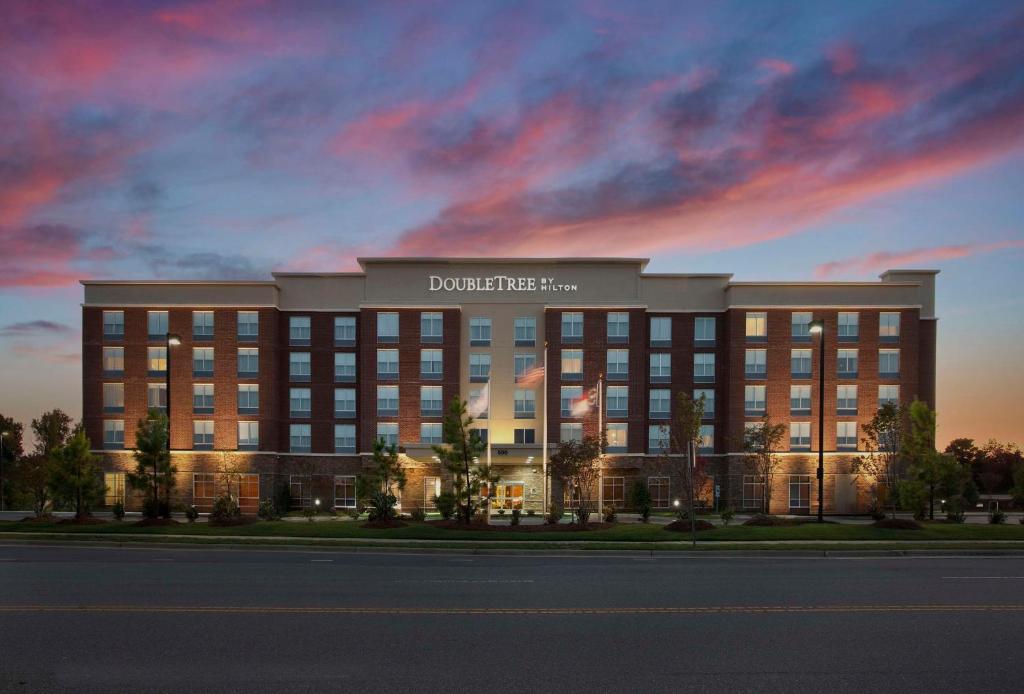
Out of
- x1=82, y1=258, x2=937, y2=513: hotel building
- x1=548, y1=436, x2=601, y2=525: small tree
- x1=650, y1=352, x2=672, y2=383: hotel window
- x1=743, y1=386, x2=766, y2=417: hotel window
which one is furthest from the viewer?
x1=650, y1=352, x2=672, y2=383: hotel window

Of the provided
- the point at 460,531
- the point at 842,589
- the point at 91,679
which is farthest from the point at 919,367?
the point at 91,679

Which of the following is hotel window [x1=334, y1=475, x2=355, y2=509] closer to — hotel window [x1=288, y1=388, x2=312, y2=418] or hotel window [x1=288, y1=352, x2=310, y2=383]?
hotel window [x1=288, y1=388, x2=312, y2=418]

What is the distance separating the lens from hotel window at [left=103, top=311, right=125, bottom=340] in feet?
173

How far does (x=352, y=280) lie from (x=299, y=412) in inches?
392

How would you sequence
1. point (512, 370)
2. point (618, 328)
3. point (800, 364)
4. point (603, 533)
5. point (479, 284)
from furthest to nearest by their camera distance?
1. point (479, 284)
2. point (512, 370)
3. point (618, 328)
4. point (800, 364)
5. point (603, 533)

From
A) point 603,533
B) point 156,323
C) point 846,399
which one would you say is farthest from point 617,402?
point 156,323

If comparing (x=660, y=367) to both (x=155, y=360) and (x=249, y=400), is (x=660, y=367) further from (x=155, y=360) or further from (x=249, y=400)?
(x=155, y=360)

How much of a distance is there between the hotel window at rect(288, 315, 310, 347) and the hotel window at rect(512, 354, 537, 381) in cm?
1471

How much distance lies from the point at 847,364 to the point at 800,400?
4.05 meters

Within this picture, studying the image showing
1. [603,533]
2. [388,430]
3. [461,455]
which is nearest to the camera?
[603,533]

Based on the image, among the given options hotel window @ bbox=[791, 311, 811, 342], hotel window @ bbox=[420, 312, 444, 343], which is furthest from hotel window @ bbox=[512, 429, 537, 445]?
hotel window @ bbox=[791, 311, 811, 342]

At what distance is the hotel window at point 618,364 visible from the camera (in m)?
52.1

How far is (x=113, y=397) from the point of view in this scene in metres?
52.6

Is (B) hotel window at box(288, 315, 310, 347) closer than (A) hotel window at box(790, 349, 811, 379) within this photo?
No
